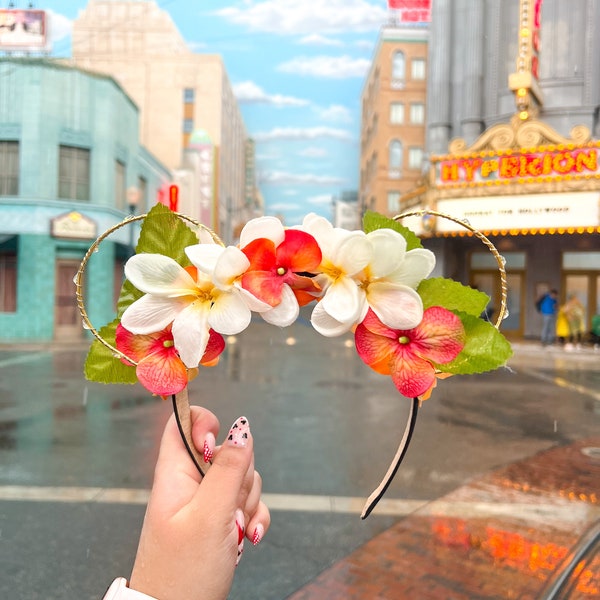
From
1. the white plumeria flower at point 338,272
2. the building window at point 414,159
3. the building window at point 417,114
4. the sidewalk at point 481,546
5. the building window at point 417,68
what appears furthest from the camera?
the building window at point 414,159

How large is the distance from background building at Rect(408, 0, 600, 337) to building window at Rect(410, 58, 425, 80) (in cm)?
1174


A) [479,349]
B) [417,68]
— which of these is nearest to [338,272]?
[479,349]

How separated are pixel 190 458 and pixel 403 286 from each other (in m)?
0.62

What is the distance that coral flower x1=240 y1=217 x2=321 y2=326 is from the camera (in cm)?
115

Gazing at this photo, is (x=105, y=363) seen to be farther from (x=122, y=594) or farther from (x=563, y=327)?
(x=563, y=327)

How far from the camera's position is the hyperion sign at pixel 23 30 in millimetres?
25016

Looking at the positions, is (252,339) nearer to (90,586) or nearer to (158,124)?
(90,586)

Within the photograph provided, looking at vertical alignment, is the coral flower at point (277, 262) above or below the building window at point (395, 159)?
below

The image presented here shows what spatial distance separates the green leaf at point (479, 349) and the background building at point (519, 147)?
18.0 m

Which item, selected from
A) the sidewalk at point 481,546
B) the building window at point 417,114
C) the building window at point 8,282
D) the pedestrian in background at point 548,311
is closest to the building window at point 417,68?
the building window at point 417,114

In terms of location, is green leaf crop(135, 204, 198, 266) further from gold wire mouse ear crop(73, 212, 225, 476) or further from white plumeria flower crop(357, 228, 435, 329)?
white plumeria flower crop(357, 228, 435, 329)

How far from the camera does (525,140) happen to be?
62.7 ft

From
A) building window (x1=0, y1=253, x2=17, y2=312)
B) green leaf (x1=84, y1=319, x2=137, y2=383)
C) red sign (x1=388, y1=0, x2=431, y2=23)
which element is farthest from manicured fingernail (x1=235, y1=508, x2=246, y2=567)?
red sign (x1=388, y1=0, x2=431, y2=23)

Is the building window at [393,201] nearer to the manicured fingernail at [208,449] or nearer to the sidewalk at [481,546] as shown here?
the sidewalk at [481,546]
